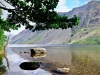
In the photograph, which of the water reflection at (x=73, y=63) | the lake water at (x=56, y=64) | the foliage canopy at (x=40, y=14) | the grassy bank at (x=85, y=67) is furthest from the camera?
the water reflection at (x=73, y=63)

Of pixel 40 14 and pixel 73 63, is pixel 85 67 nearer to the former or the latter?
pixel 73 63

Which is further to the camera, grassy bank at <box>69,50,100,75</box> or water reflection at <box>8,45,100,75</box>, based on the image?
water reflection at <box>8,45,100,75</box>

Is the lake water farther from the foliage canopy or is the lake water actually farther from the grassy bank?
the foliage canopy

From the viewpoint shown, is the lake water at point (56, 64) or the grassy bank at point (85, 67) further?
the grassy bank at point (85, 67)

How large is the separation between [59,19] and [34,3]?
73.2 inches

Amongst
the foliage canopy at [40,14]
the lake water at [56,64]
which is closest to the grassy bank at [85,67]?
the lake water at [56,64]

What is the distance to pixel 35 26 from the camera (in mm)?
12727

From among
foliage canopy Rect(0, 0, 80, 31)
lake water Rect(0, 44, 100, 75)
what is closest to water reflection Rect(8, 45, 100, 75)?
lake water Rect(0, 44, 100, 75)

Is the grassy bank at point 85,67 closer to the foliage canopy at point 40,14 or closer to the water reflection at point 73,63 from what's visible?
the water reflection at point 73,63

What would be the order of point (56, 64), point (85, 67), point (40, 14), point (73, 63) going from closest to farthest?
point (40, 14) < point (85, 67) < point (56, 64) < point (73, 63)

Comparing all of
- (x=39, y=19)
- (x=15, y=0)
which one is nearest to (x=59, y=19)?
(x=39, y=19)

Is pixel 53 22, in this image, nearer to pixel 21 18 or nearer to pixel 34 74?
pixel 21 18

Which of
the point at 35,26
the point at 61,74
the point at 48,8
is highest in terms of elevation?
the point at 48,8

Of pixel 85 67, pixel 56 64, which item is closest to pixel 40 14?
pixel 85 67
